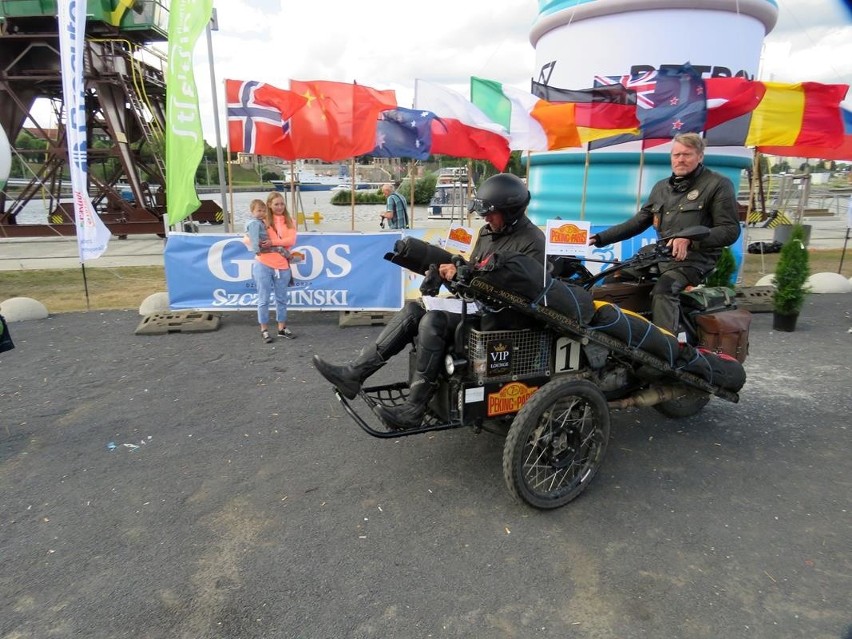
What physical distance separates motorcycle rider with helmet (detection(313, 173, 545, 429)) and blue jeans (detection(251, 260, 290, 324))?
11.9ft

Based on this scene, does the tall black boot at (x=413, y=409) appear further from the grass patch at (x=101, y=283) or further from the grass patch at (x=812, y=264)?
the grass patch at (x=812, y=264)

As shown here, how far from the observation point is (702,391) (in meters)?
3.83

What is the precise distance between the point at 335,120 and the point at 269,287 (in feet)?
8.56

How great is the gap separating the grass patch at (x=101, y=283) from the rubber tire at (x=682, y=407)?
6744mm

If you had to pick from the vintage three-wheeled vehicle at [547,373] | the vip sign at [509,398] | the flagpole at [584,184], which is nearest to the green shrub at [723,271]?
the flagpole at [584,184]

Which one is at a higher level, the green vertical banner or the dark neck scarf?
Result: the green vertical banner

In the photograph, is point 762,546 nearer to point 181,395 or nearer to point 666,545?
point 666,545

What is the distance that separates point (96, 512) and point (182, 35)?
6686mm

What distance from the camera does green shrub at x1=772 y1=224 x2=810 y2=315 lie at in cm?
680

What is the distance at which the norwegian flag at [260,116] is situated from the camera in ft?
23.5

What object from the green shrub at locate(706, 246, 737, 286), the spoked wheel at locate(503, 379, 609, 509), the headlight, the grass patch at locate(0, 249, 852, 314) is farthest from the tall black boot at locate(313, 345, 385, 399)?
the grass patch at locate(0, 249, 852, 314)

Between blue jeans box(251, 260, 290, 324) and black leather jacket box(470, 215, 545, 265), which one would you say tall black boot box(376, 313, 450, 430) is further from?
blue jeans box(251, 260, 290, 324)

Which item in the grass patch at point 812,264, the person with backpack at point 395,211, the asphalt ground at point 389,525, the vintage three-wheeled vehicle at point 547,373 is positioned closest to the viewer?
the asphalt ground at point 389,525

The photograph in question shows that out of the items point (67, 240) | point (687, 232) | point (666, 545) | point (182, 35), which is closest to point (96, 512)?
point (666, 545)
